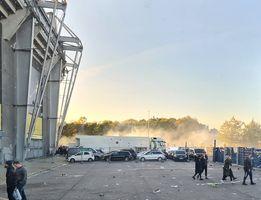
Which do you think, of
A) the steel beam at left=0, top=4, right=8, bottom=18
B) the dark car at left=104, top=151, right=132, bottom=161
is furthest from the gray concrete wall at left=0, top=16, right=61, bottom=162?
the dark car at left=104, top=151, right=132, bottom=161

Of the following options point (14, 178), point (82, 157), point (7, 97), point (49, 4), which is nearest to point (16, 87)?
Result: point (7, 97)

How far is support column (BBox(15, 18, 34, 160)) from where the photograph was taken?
52250 millimetres

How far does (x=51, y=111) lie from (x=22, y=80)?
2568 centimetres

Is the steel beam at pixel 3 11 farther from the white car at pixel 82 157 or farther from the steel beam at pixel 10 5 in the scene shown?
the white car at pixel 82 157

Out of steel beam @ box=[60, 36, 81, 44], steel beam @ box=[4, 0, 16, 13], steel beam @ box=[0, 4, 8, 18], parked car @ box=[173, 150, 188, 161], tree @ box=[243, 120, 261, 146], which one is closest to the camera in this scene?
steel beam @ box=[4, 0, 16, 13]

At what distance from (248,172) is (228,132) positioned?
449ft

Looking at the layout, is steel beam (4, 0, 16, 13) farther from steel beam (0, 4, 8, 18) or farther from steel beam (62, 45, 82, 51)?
steel beam (62, 45, 82, 51)

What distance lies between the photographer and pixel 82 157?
6238cm

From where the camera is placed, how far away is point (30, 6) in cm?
4906

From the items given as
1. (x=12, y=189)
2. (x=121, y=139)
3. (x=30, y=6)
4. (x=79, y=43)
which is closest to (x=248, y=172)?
(x=12, y=189)

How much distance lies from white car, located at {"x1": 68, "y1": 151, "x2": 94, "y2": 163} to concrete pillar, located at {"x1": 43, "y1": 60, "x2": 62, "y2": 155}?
15.2 m

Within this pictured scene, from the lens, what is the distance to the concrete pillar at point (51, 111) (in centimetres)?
7725

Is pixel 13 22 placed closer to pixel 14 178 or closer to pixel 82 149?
pixel 82 149

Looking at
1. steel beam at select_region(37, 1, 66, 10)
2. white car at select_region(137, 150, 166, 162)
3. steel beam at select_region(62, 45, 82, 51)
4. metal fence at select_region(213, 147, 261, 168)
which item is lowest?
white car at select_region(137, 150, 166, 162)
